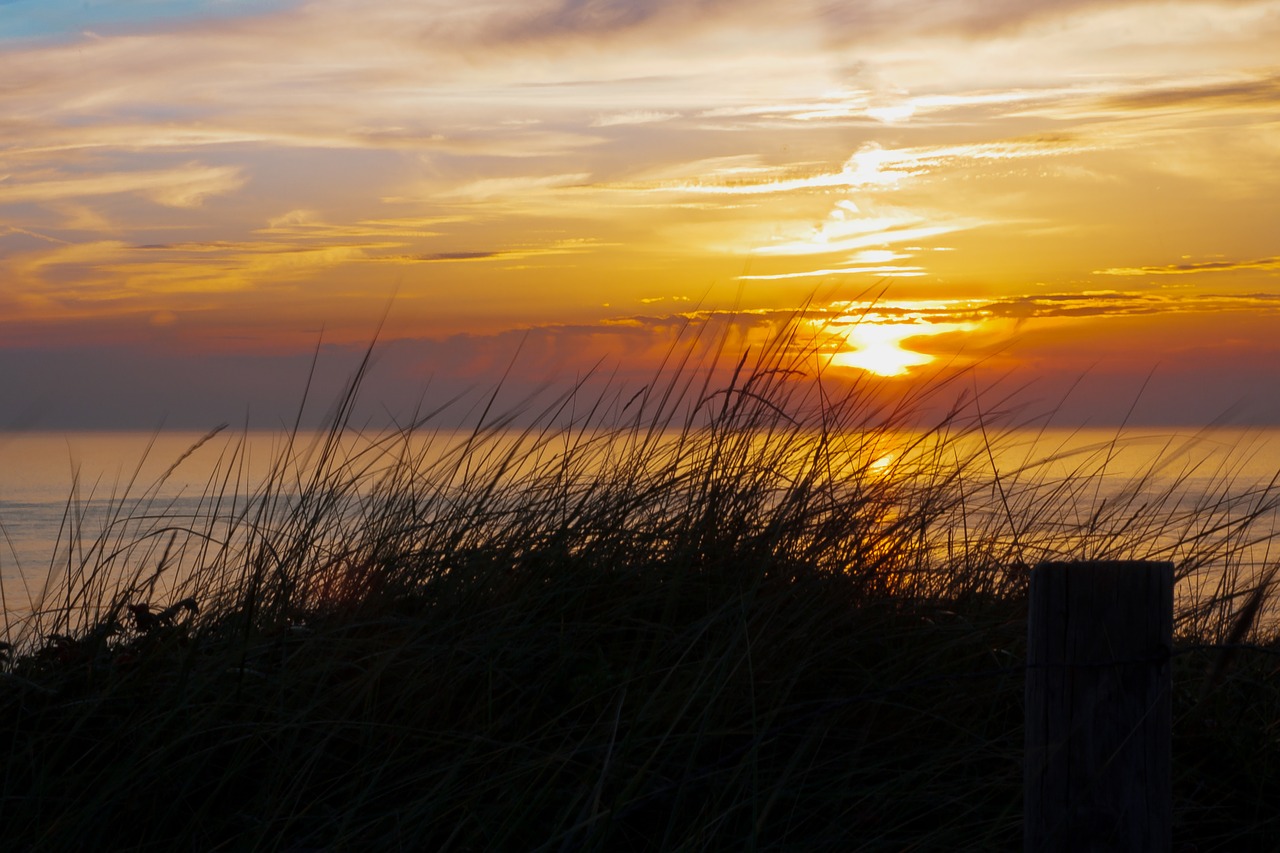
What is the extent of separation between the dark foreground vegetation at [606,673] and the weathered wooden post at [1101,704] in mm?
210

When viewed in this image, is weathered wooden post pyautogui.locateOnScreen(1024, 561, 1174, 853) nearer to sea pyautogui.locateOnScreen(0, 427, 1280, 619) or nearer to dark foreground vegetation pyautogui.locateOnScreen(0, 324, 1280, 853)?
dark foreground vegetation pyautogui.locateOnScreen(0, 324, 1280, 853)

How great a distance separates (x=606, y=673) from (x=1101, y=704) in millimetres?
1190

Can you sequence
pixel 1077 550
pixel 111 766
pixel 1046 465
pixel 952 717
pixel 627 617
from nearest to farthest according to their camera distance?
pixel 111 766
pixel 952 717
pixel 627 617
pixel 1077 550
pixel 1046 465

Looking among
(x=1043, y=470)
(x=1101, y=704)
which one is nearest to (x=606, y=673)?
(x=1101, y=704)

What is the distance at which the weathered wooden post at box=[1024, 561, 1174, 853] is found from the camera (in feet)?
6.48

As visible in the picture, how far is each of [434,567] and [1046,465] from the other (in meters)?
2.57

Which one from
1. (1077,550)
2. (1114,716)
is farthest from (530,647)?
(1077,550)

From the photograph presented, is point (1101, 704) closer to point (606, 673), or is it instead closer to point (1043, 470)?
point (606, 673)

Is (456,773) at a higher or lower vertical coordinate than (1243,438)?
lower

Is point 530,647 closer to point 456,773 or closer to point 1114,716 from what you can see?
point 456,773

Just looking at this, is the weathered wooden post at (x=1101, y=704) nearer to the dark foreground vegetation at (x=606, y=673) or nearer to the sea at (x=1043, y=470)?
the dark foreground vegetation at (x=606, y=673)

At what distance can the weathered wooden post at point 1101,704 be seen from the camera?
6.48ft

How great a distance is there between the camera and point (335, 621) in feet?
10.2

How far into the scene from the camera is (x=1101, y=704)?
79.4 inches
